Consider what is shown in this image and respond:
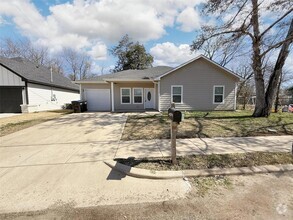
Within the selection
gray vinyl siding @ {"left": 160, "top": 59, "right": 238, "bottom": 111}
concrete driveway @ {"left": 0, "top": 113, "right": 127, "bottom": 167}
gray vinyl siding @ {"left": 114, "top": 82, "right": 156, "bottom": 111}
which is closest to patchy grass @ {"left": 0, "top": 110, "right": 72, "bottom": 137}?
concrete driveway @ {"left": 0, "top": 113, "right": 127, "bottom": 167}

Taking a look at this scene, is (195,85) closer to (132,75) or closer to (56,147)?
(132,75)

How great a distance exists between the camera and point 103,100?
16594 mm

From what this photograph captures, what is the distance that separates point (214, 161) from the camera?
4.25m

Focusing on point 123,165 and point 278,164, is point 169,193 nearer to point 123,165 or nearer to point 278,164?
point 123,165

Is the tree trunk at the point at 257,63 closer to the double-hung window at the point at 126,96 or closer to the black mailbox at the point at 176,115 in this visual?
the black mailbox at the point at 176,115

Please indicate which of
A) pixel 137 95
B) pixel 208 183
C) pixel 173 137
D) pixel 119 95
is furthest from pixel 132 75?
pixel 208 183

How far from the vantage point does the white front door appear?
1623 centimetres

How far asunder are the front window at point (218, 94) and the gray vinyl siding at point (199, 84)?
0.25 metres

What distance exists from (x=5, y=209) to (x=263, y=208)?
12.8ft

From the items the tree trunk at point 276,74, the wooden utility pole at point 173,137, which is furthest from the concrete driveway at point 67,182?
the tree trunk at point 276,74

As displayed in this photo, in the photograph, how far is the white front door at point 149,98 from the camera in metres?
16.2

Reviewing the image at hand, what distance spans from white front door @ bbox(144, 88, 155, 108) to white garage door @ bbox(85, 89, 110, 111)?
11.4ft

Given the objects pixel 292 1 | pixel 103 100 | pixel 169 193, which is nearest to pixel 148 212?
pixel 169 193

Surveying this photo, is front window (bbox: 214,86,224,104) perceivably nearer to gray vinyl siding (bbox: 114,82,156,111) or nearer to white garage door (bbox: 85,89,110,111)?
gray vinyl siding (bbox: 114,82,156,111)
